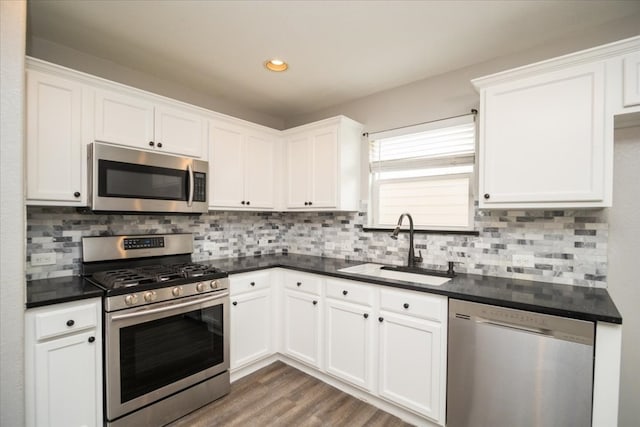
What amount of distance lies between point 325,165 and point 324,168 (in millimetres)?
30

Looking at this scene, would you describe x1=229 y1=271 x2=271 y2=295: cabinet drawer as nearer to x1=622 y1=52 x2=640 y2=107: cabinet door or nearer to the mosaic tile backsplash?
the mosaic tile backsplash

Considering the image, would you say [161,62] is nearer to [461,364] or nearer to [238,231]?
[238,231]

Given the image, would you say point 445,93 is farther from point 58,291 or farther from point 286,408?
point 58,291

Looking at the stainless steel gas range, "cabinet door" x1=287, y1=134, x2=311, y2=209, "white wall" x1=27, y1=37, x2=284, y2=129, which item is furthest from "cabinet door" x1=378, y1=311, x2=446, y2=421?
"white wall" x1=27, y1=37, x2=284, y2=129

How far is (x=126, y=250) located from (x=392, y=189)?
7.53ft

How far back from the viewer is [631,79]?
1566 millimetres

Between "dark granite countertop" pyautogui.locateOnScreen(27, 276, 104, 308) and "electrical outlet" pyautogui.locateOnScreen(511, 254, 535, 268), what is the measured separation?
267 cm

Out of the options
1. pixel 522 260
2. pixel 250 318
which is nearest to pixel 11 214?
pixel 250 318

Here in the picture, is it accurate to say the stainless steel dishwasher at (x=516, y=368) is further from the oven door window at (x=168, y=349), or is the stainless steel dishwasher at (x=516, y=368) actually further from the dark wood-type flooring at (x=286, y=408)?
the oven door window at (x=168, y=349)

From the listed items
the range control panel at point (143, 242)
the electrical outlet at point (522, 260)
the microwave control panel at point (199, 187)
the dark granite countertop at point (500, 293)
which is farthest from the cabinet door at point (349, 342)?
the range control panel at point (143, 242)

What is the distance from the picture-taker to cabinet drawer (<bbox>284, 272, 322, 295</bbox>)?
2490 millimetres

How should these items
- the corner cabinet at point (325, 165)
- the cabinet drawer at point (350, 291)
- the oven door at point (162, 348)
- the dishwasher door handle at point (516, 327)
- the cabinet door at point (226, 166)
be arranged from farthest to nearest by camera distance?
the corner cabinet at point (325, 165)
the cabinet door at point (226, 166)
the cabinet drawer at point (350, 291)
the oven door at point (162, 348)
the dishwasher door handle at point (516, 327)

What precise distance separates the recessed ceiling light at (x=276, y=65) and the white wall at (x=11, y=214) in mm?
1384

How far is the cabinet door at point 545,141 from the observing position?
1659 mm
